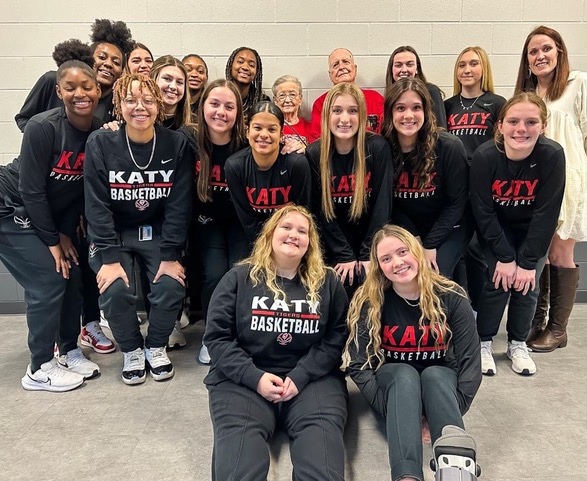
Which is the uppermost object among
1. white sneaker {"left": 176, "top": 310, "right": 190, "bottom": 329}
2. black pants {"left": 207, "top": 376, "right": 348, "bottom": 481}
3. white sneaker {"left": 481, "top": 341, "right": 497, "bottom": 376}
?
black pants {"left": 207, "top": 376, "right": 348, "bottom": 481}

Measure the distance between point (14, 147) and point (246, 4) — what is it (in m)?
1.77

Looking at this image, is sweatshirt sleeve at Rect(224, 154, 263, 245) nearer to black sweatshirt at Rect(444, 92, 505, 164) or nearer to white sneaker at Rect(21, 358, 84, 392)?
white sneaker at Rect(21, 358, 84, 392)

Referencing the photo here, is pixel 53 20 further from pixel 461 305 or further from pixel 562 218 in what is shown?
pixel 562 218

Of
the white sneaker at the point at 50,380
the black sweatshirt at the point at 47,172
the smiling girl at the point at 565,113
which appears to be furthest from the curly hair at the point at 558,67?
the white sneaker at the point at 50,380

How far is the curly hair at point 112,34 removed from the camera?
2.79 m

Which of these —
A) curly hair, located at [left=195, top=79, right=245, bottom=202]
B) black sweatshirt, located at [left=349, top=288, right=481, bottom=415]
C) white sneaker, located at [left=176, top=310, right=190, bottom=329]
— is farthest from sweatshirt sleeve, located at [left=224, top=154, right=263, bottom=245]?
white sneaker, located at [left=176, top=310, right=190, bottom=329]

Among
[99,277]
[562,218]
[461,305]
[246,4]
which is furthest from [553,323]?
[246,4]

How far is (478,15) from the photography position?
312 cm

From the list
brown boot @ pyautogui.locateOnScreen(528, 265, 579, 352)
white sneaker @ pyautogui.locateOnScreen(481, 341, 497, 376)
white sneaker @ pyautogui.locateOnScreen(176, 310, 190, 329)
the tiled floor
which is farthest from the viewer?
white sneaker @ pyautogui.locateOnScreen(176, 310, 190, 329)

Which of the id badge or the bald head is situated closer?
the id badge

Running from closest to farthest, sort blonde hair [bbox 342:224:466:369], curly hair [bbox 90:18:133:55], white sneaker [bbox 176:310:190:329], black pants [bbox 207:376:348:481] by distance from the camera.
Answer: black pants [bbox 207:376:348:481]
blonde hair [bbox 342:224:466:369]
curly hair [bbox 90:18:133:55]
white sneaker [bbox 176:310:190:329]

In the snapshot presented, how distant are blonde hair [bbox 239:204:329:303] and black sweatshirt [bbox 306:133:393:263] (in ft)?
1.12

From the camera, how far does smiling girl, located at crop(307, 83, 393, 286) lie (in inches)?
83.7

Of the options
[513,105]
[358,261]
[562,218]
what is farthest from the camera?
[562,218]
